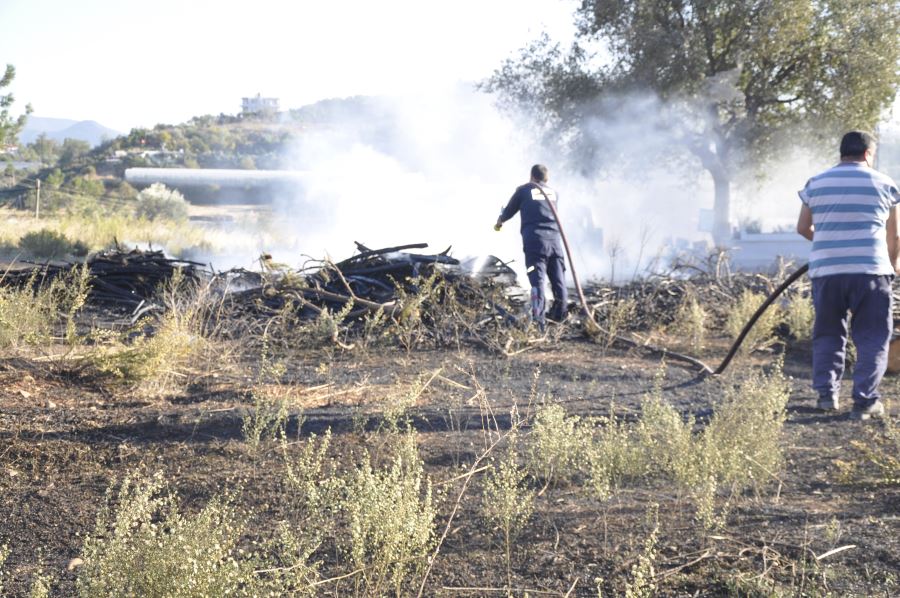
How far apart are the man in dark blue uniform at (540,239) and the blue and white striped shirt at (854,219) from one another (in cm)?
344

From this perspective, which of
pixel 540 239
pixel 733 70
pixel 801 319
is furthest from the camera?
pixel 733 70

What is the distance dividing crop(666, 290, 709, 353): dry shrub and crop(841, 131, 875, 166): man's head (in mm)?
2616

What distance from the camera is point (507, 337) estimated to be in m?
7.94

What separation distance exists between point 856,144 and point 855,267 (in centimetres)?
83

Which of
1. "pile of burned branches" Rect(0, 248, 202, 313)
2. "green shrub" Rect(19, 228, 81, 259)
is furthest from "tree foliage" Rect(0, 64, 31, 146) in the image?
"pile of burned branches" Rect(0, 248, 202, 313)

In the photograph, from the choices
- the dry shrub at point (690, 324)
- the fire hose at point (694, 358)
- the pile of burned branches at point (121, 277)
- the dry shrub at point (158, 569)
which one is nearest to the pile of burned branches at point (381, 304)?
the fire hose at point (694, 358)

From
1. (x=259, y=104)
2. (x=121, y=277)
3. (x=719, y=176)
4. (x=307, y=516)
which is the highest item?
(x=259, y=104)

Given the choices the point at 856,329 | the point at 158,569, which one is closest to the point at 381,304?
the point at 856,329

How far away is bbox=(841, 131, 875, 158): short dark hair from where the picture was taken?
5.82 m

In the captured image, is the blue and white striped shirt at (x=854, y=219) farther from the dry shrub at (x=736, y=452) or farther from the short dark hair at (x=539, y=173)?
the short dark hair at (x=539, y=173)

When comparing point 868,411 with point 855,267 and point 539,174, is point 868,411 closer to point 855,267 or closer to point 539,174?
point 855,267

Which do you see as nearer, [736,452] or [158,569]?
[158,569]

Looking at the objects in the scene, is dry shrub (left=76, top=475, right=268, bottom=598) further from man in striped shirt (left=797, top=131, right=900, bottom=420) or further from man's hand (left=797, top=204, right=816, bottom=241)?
man's hand (left=797, top=204, right=816, bottom=241)

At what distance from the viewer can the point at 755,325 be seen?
8.20 metres
